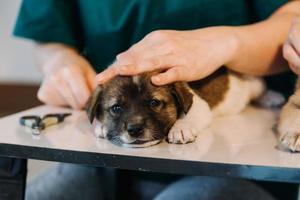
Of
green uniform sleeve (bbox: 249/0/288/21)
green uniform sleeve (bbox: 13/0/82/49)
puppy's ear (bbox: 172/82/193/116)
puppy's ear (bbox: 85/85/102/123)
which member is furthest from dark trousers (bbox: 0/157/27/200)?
green uniform sleeve (bbox: 249/0/288/21)

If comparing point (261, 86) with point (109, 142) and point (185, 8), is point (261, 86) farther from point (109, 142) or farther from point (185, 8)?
point (109, 142)

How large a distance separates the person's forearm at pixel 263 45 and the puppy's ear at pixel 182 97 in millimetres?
163

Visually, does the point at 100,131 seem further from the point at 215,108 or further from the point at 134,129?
the point at 215,108

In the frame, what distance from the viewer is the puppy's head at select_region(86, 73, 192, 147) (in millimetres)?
972

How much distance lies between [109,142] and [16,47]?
1256 millimetres

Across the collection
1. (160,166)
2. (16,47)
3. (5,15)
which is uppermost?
(160,166)

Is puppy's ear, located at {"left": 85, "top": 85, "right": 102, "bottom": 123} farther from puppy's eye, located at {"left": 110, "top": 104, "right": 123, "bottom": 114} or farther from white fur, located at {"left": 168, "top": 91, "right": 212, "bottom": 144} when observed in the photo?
white fur, located at {"left": 168, "top": 91, "right": 212, "bottom": 144}

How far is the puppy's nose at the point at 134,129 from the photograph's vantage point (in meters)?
0.96

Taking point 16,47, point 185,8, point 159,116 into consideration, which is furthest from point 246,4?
point 16,47

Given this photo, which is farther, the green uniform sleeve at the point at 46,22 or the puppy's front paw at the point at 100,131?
the green uniform sleeve at the point at 46,22

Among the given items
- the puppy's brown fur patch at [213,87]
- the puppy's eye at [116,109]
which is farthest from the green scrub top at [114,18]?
the puppy's eye at [116,109]

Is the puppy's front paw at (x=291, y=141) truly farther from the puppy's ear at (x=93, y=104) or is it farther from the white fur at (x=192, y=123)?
the puppy's ear at (x=93, y=104)

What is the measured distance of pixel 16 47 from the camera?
2.09 meters

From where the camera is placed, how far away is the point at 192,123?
1034 millimetres
